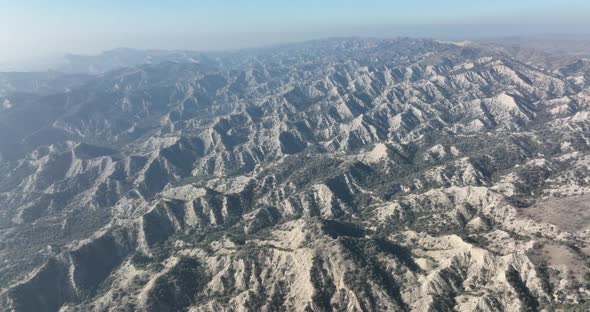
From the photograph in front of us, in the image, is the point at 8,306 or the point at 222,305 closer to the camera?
the point at 222,305

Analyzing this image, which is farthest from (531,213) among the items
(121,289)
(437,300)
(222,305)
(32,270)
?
(32,270)

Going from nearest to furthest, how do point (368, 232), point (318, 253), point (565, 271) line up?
point (565, 271) < point (318, 253) < point (368, 232)

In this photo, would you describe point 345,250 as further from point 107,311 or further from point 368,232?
point 107,311

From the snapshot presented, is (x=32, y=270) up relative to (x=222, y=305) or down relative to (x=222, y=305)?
down

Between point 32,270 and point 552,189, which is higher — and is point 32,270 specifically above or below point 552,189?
below

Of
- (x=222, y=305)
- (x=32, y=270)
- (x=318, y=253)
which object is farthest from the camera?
(x=32, y=270)

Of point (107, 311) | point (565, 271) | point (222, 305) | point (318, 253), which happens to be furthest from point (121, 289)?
point (565, 271)

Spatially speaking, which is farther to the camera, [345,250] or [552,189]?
[552,189]

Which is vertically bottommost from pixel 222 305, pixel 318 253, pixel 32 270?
pixel 32 270

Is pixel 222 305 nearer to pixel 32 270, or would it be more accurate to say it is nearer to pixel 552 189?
pixel 32 270
